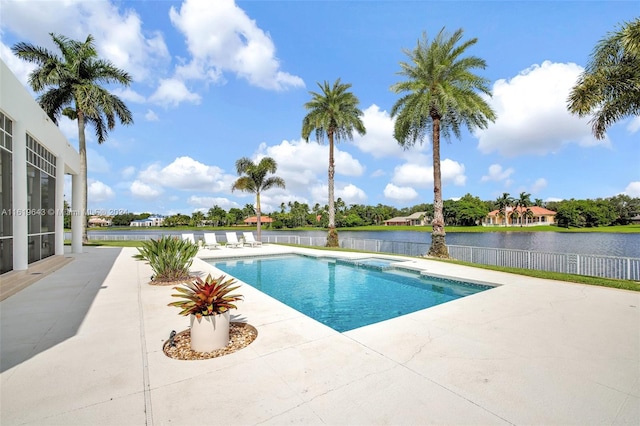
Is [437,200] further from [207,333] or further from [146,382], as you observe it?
[146,382]

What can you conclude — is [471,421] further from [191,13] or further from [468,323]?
[191,13]

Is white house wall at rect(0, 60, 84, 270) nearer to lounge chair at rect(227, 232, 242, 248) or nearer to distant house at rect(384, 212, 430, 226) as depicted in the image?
lounge chair at rect(227, 232, 242, 248)

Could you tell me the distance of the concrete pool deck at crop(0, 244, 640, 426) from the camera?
2.44m

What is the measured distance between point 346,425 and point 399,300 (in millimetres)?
5077

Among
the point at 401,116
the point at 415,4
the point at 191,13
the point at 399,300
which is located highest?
the point at 415,4

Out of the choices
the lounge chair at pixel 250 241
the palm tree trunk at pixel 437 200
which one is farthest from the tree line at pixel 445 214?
the palm tree trunk at pixel 437 200

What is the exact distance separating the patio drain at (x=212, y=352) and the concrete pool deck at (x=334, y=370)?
12cm

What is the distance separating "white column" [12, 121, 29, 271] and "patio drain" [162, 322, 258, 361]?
22.6 ft

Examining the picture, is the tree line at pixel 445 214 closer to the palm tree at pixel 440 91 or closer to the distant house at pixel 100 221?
the distant house at pixel 100 221

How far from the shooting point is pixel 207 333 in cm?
362

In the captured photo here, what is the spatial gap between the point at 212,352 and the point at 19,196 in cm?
791

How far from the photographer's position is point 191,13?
356 inches

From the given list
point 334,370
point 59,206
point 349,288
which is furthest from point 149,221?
point 334,370

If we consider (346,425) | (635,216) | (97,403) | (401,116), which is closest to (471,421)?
(346,425)
